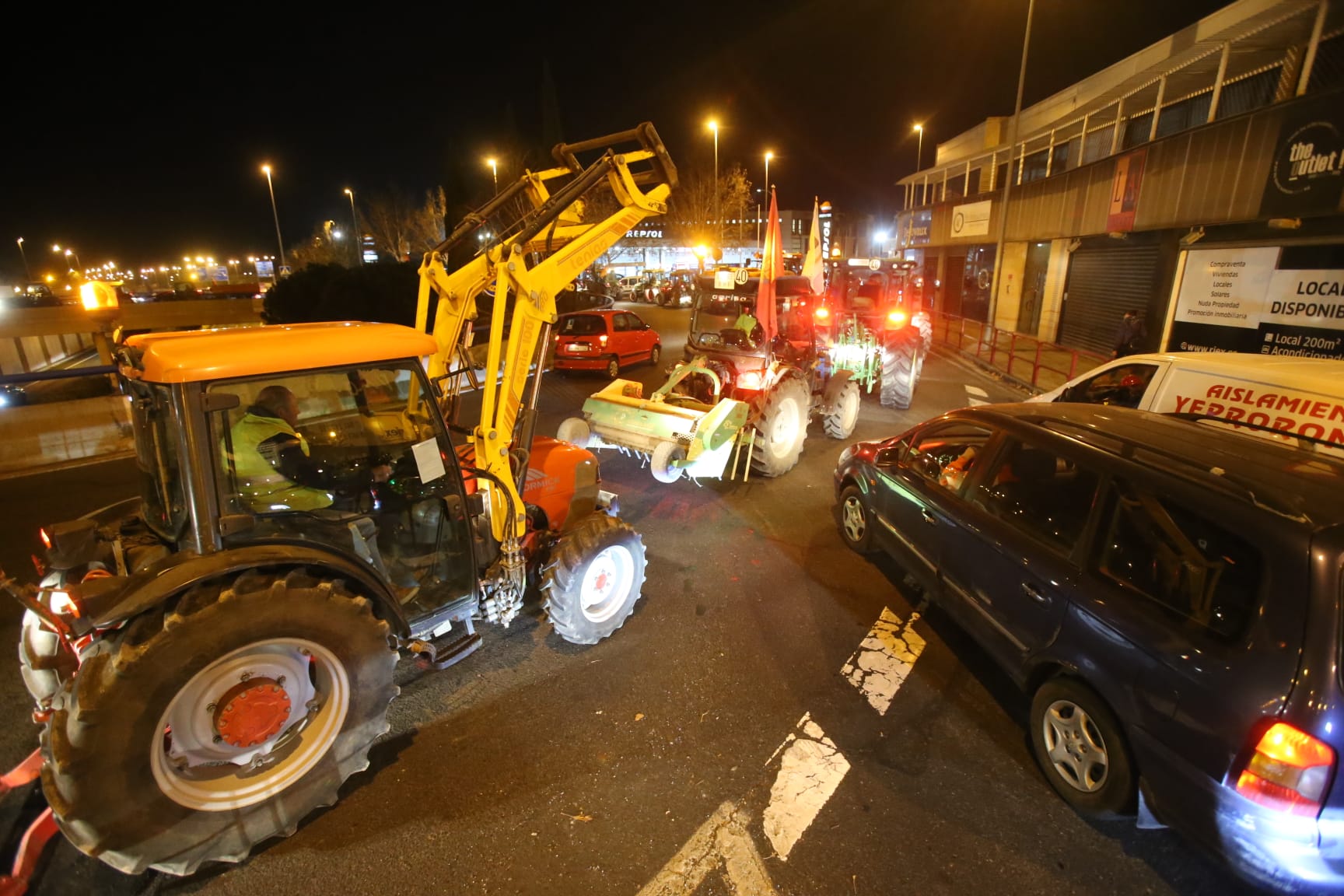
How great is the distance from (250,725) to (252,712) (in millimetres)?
64

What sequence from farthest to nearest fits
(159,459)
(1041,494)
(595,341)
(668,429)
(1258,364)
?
1. (595,341)
2. (668,429)
3. (1258,364)
4. (1041,494)
5. (159,459)

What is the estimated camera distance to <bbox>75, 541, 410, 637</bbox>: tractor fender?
231 centimetres

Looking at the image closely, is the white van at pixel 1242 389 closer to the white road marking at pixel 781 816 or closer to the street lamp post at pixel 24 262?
the white road marking at pixel 781 816

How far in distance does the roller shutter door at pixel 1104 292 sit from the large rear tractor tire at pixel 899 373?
7574 mm

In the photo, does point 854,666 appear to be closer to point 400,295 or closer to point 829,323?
point 829,323

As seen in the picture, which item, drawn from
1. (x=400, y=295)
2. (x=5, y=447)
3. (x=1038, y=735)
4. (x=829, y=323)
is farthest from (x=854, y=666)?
(x=400, y=295)

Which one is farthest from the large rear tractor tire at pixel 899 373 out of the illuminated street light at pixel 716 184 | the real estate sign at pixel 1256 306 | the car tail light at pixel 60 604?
the illuminated street light at pixel 716 184

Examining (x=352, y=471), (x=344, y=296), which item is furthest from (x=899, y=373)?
(x=344, y=296)

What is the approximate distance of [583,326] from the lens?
571 inches

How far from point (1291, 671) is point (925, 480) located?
2.44 metres

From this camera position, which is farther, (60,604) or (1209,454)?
(1209,454)

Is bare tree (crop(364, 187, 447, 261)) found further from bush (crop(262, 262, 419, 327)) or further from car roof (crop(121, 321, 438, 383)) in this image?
car roof (crop(121, 321, 438, 383))

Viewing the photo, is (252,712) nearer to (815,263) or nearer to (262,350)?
(262,350)

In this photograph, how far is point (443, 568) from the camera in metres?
3.56
